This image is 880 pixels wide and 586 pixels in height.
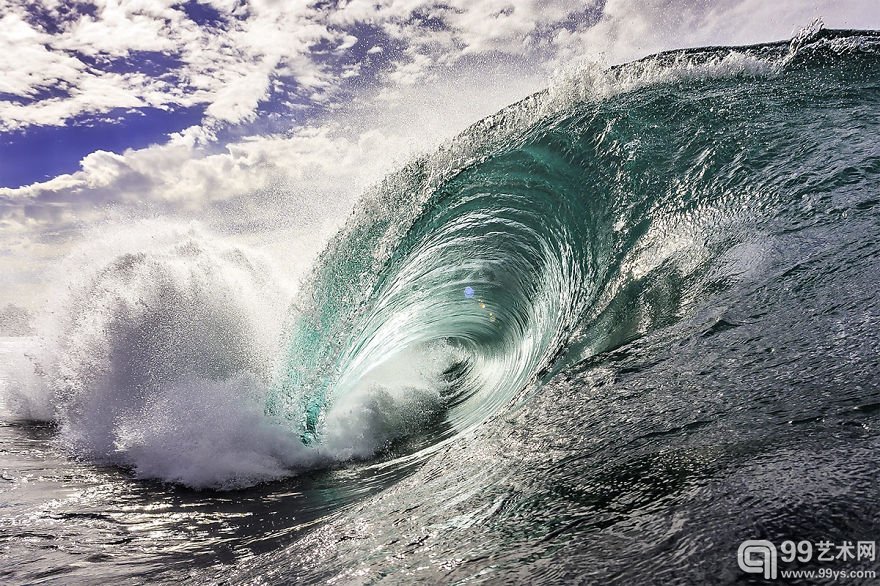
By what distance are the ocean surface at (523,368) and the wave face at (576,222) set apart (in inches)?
1.9

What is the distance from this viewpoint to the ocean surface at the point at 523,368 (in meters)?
2.37

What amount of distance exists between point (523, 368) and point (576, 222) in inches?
87.0

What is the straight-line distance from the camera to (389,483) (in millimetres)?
5266

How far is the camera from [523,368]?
23.9 feet

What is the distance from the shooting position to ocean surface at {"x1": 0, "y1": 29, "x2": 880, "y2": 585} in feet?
7.79

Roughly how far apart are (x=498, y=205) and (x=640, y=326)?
411cm

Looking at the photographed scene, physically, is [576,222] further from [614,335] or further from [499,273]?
[614,335]

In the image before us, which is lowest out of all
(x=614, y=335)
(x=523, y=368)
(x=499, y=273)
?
(x=614, y=335)

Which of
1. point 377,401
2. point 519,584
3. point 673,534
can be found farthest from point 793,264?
point 377,401

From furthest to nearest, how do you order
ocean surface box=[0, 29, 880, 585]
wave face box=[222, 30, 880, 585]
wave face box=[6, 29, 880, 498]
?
wave face box=[6, 29, 880, 498] → ocean surface box=[0, 29, 880, 585] → wave face box=[222, 30, 880, 585]

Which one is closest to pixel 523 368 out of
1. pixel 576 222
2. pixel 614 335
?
pixel 576 222

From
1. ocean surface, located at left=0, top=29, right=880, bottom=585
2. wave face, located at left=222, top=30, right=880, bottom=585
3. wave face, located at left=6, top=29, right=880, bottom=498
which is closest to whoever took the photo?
wave face, located at left=222, top=30, right=880, bottom=585

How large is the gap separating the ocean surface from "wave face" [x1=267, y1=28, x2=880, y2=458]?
5 cm

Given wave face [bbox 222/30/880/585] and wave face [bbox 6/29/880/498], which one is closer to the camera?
wave face [bbox 222/30/880/585]
